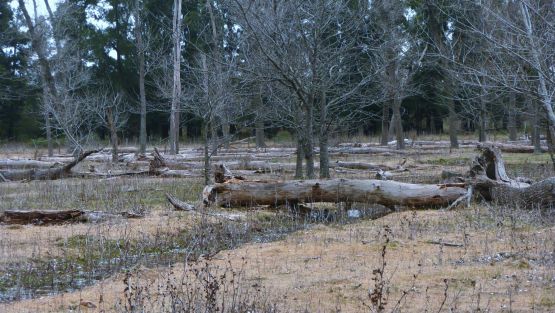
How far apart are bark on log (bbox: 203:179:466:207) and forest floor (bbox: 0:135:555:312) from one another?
30cm

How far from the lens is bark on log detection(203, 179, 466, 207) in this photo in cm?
1237

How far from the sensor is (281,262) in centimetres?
829

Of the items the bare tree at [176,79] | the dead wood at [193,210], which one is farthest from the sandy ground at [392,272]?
the bare tree at [176,79]

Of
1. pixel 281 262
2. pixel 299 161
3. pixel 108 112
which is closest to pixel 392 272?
pixel 281 262

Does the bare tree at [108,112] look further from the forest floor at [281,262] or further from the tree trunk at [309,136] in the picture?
the forest floor at [281,262]

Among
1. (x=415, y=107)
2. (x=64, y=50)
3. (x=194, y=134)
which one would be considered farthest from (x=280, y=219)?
(x=194, y=134)

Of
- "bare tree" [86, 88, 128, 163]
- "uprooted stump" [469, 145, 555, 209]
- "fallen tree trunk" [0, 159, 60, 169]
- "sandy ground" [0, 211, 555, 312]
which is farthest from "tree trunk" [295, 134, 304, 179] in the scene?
"bare tree" [86, 88, 128, 163]

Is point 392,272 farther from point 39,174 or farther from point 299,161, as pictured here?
point 39,174

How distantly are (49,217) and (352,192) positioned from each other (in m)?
5.32

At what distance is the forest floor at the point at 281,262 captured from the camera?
6227 millimetres

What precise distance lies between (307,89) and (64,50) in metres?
21.2

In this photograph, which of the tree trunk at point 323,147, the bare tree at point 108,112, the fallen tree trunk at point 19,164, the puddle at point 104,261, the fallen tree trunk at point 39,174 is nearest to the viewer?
the puddle at point 104,261

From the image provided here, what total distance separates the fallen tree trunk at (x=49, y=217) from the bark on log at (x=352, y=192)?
223 cm

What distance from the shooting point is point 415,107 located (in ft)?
151
